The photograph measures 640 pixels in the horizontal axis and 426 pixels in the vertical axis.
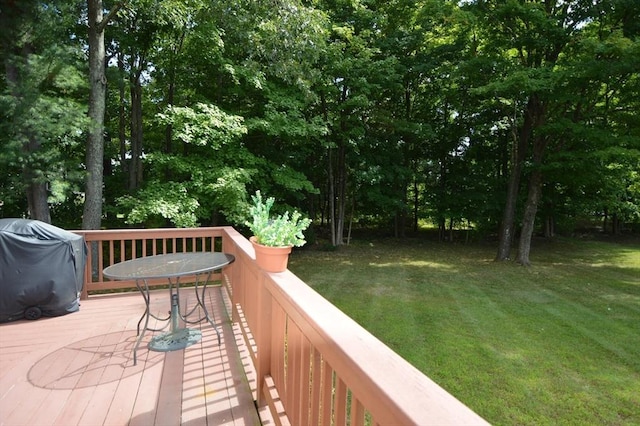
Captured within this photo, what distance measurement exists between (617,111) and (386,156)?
20.8ft

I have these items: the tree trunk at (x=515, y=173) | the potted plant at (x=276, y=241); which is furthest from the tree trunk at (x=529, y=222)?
the potted plant at (x=276, y=241)

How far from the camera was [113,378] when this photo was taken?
2424mm

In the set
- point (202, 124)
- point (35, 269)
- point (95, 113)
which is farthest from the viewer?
point (202, 124)

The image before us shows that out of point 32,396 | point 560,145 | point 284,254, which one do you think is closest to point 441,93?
point 560,145

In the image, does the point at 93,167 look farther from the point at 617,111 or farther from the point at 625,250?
the point at 625,250

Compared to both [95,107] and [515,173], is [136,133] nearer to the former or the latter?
[95,107]

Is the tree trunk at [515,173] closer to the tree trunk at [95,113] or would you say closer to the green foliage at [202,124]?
the green foliage at [202,124]

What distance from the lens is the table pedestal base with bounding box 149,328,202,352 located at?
2.85 m

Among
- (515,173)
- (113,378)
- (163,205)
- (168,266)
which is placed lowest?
(113,378)

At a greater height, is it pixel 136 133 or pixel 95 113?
pixel 136 133

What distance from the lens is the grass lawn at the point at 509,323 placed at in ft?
11.7

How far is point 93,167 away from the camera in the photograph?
261 inches

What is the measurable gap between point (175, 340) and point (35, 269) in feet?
5.06

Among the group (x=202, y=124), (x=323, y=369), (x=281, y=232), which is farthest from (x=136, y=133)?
(x=323, y=369)
